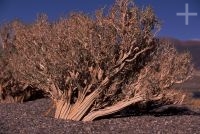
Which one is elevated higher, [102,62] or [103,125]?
[102,62]

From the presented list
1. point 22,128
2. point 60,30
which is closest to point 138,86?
point 60,30

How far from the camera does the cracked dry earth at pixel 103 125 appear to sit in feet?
42.1

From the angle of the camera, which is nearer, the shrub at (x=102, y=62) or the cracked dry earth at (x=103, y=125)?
the cracked dry earth at (x=103, y=125)

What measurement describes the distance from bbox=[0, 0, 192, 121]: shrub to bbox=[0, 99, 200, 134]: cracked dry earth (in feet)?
2.59

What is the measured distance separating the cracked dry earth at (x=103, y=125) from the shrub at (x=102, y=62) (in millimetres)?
789

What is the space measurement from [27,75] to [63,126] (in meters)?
4.05

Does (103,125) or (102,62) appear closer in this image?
(103,125)

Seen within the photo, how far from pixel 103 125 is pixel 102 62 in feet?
6.71

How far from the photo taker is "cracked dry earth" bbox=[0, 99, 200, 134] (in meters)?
12.8

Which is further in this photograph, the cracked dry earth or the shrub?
the shrub

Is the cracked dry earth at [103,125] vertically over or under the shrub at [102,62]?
under

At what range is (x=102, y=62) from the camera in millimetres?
15430

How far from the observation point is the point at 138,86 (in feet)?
52.6

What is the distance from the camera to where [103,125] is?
14367 mm
